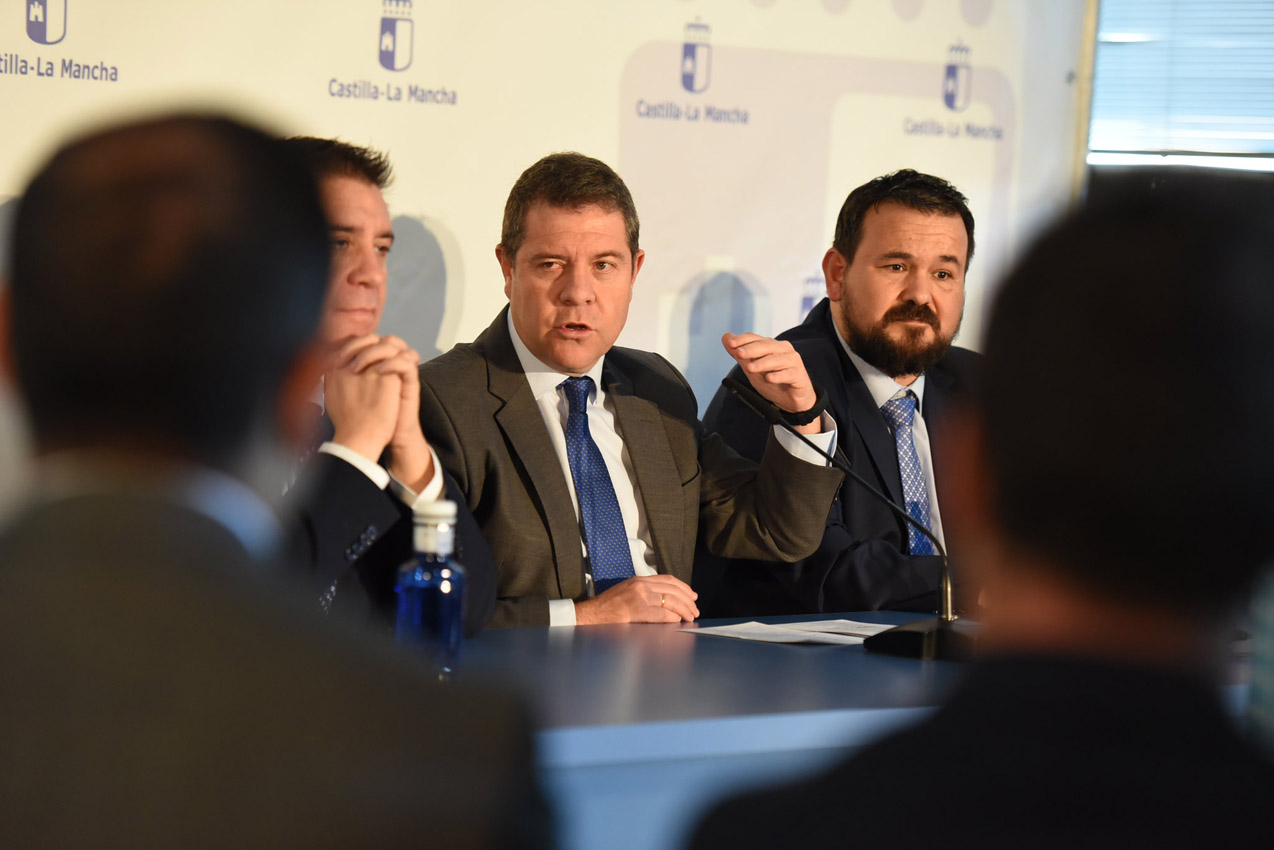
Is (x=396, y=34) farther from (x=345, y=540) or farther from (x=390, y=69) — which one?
(x=345, y=540)

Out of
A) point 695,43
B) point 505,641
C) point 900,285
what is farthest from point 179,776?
point 695,43

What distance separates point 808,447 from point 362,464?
1136mm

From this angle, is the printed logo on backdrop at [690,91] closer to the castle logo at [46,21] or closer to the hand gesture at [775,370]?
the hand gesture at [775,370]

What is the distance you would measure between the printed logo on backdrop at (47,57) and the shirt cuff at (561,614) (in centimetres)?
187

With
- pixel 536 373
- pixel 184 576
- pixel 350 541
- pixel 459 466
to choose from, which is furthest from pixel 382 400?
pixel 184 576

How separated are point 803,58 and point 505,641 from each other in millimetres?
2530

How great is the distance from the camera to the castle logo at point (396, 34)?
138 inches

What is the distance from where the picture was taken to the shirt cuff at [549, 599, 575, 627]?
2.49 m

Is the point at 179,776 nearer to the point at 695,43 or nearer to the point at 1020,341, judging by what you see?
the point at 1020,341

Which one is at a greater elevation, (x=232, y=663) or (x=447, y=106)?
(x=447, y=106)

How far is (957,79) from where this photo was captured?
4344 mm

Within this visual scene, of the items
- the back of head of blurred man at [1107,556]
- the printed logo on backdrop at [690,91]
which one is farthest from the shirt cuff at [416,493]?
the printed logo on backdrop at [690,91]

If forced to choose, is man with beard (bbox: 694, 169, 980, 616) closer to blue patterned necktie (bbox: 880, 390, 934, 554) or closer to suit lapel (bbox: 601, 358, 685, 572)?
blue patterned necktie (bbox: 880, 390, 934, 554)

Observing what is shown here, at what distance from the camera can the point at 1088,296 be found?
739 mm
